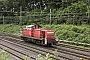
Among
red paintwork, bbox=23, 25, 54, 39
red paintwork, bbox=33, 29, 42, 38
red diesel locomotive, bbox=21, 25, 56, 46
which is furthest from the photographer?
red paintwork, bbox=33, 29, 42, 38

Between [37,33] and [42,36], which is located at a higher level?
[37,33]

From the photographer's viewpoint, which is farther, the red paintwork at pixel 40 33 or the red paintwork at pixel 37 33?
the red paintwork at pixel 37 33

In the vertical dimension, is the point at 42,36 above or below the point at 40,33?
below

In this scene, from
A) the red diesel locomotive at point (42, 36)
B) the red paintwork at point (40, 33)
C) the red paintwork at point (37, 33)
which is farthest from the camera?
the red paintwork at point (37, 33)

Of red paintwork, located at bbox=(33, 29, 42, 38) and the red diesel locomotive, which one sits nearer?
the red diesel locomotive

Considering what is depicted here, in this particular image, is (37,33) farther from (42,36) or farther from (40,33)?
(42,36)

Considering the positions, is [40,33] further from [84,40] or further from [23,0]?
[23,0]

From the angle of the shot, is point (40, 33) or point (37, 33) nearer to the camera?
point (40, 33)

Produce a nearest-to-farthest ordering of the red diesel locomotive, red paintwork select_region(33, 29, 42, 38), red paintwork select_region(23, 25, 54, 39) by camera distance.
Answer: the red diesel locomotive, red paintwork select_region(23, 25, 54, 39), red paintwork select_region(33, 29, 42, 38)

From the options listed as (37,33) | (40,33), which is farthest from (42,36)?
(37,33)

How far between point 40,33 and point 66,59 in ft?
23.7

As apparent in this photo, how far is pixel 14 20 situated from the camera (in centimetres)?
5512

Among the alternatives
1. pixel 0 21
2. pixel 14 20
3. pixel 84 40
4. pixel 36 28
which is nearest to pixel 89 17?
pixel 84 40

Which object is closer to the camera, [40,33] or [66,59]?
[66,59]
